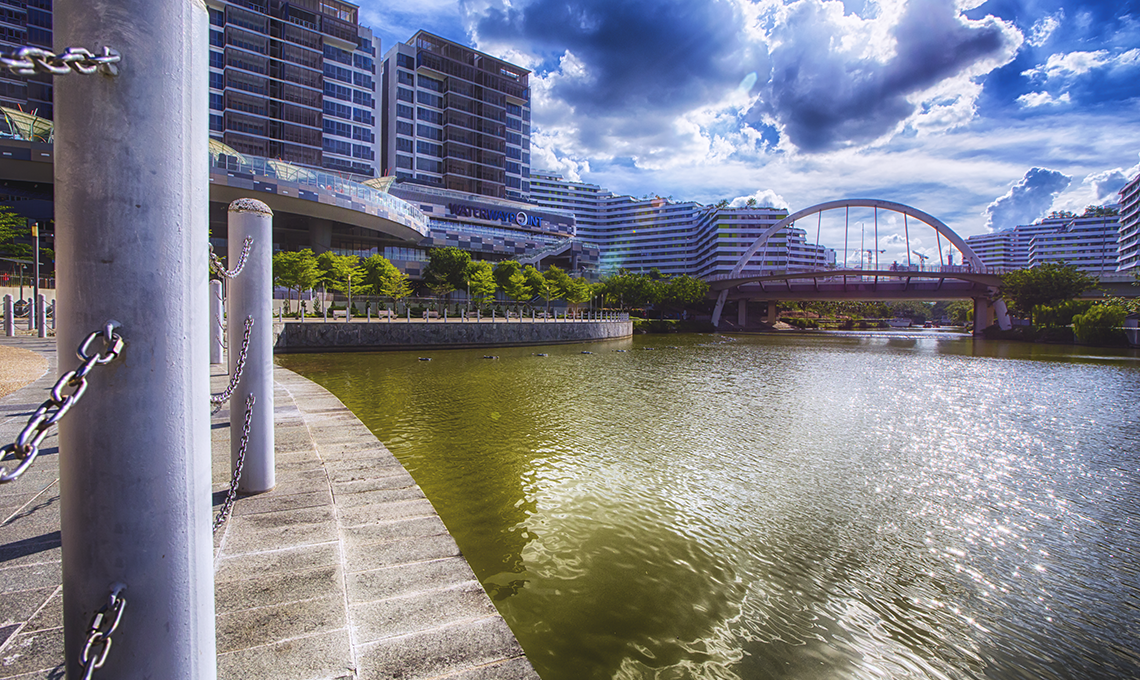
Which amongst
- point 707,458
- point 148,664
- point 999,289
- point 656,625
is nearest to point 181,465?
point 148,664

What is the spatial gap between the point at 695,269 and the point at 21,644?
146586 millimetres

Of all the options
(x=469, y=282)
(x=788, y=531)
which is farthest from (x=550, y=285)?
(x=788, y=531)

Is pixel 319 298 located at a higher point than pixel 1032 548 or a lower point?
higher

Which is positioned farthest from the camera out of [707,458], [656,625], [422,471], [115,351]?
[707,458]

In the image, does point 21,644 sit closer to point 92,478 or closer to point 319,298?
point 92,478

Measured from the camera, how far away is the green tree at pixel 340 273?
145ft

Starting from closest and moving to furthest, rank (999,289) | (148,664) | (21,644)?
(148,664) → (21,644) → (999,289)

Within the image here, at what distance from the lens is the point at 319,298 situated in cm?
4209

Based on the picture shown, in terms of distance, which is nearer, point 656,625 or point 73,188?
point 73,188

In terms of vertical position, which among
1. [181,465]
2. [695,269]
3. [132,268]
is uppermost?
[695,269]

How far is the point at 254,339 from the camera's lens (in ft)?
14.6

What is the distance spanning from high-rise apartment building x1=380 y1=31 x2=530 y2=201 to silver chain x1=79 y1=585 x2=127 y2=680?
89633 millimetres

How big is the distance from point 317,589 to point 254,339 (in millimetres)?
2146

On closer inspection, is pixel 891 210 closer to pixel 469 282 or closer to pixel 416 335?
pixel 469 282
